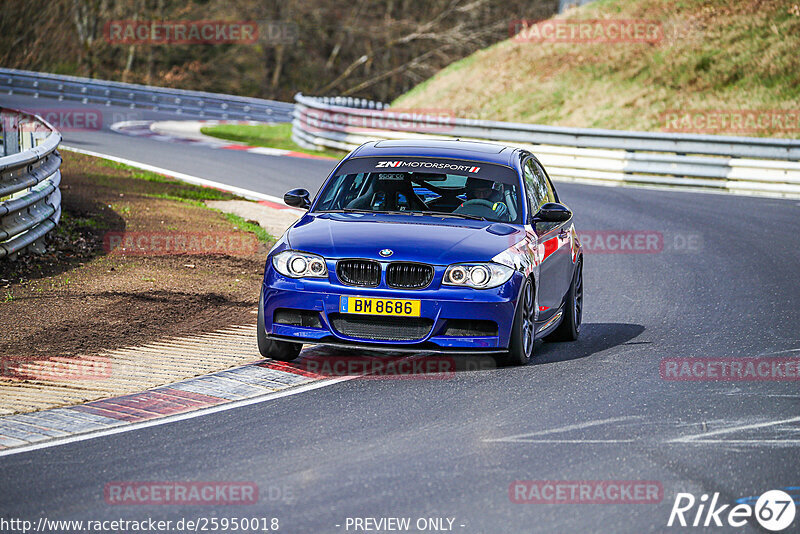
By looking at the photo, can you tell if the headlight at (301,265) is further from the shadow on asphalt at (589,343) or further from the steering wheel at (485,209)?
the shadow on asphalt at (589,343)

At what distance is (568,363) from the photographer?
9.17 metres

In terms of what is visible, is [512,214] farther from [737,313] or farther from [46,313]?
[46,313]

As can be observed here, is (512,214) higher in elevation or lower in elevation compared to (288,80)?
higher

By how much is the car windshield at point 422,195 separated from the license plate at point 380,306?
4.51 ft

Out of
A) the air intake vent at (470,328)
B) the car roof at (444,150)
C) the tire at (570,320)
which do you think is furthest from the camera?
the tire at (570,320)

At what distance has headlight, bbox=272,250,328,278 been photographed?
27.8 ft

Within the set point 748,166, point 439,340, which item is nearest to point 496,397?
point 439,340

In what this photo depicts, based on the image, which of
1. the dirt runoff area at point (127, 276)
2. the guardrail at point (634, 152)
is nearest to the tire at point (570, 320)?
the dirt runoff area at point (127, 276)

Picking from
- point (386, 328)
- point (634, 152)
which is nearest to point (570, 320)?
point (386, 328)

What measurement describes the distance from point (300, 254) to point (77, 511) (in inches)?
134

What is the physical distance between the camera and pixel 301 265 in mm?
8516

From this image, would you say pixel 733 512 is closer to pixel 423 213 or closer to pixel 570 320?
pixel 423 213

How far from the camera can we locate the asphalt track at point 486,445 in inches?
219

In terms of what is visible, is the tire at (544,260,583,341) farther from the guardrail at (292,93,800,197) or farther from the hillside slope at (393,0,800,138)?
the hillside slope at (393,0,800,138)
